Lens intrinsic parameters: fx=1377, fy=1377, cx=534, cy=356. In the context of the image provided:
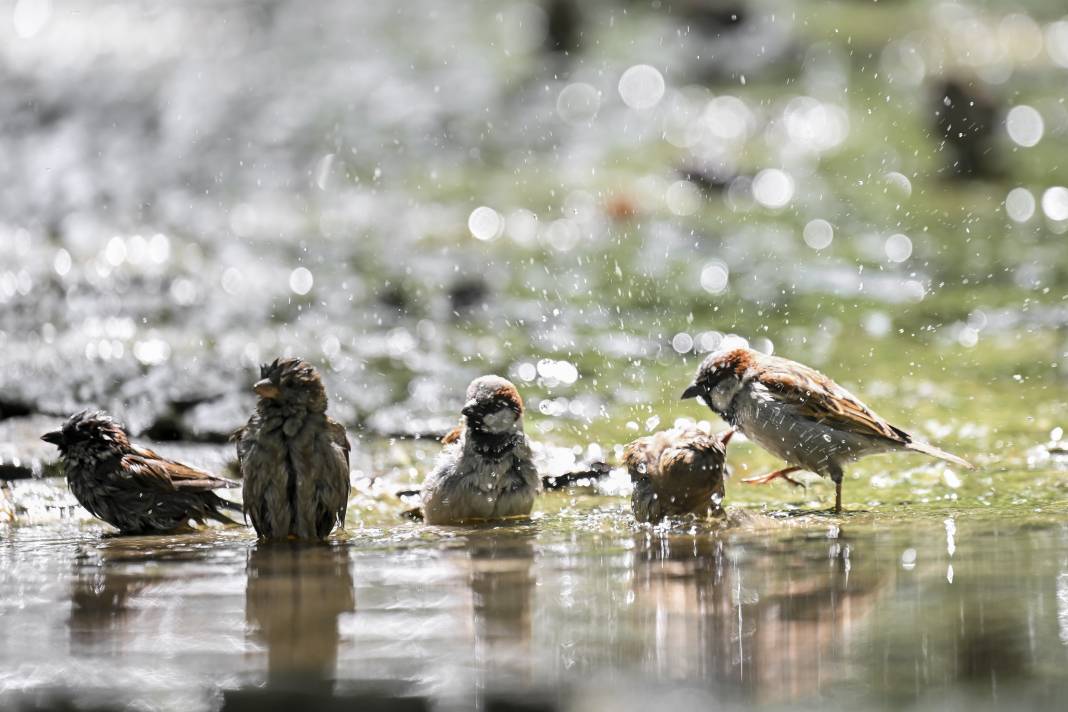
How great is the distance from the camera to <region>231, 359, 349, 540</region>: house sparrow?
527 cm

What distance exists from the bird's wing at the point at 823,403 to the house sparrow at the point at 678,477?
23.3 inches

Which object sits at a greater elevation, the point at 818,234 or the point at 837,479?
the point at 818,234

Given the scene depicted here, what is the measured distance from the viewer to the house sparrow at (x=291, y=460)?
17.3ft

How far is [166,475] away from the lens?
5.77 meters

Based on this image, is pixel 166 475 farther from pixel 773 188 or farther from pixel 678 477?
pixel 773 188

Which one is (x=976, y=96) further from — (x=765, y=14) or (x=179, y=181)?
(x=179, y=181)

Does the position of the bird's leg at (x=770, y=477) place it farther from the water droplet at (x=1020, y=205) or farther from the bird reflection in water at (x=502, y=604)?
the water droplet at (x=1020, y=205)

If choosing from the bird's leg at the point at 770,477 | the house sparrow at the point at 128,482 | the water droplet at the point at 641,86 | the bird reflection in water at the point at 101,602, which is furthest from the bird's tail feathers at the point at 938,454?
the water droplet at the point at 641,86

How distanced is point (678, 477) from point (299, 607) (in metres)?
2.20

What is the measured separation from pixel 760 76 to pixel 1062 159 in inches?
144

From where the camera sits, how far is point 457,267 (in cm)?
1028

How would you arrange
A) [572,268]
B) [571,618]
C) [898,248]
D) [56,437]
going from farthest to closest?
[898,248]
[572,268]
[56,437]
[571,618]

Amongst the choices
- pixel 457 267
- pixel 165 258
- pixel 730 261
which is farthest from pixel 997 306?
pixel 165 258

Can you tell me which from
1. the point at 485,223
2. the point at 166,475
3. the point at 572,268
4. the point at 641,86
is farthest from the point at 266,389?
the point at 641,86
